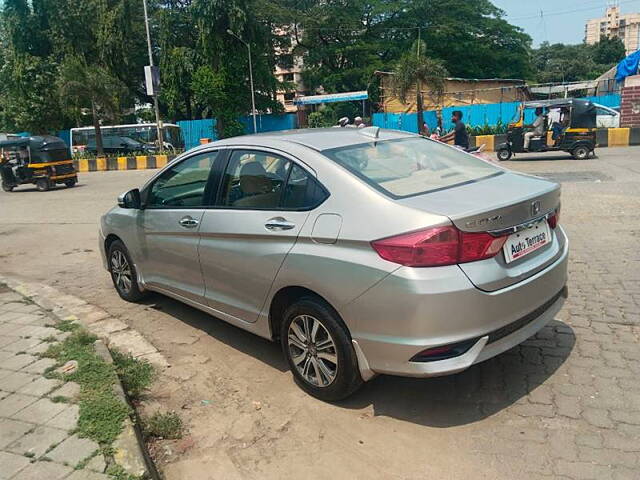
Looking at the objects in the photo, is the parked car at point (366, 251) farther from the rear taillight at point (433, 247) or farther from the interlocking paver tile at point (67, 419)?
the interlocking paver tile at point (67, 419)

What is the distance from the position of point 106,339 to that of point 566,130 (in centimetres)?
1577

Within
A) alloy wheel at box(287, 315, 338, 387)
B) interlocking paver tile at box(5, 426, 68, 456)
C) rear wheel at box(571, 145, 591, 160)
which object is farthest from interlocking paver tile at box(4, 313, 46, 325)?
rear wheel at box(571, 145, 591, 160)

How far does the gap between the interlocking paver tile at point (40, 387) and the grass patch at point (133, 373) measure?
0.41 metres

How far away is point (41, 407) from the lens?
10.7 ft

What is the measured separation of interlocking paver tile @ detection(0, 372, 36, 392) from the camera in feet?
11.7

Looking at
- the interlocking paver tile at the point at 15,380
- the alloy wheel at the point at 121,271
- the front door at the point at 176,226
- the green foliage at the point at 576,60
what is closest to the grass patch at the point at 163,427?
the interlocking paver tile at the point at 15,380

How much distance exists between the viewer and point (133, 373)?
384 cm

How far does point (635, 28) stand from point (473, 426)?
122355mm

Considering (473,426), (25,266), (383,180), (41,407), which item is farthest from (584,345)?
(25,266)

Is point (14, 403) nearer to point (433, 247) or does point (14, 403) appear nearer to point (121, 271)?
point (121, 271)

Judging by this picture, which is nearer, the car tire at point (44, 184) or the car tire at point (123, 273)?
the car tire at point (123, 273)

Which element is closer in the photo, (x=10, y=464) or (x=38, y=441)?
(x=10, y=464)

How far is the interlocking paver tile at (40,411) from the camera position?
10.3 ft

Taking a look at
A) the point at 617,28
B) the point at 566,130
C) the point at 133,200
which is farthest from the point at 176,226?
the point at 617,28
